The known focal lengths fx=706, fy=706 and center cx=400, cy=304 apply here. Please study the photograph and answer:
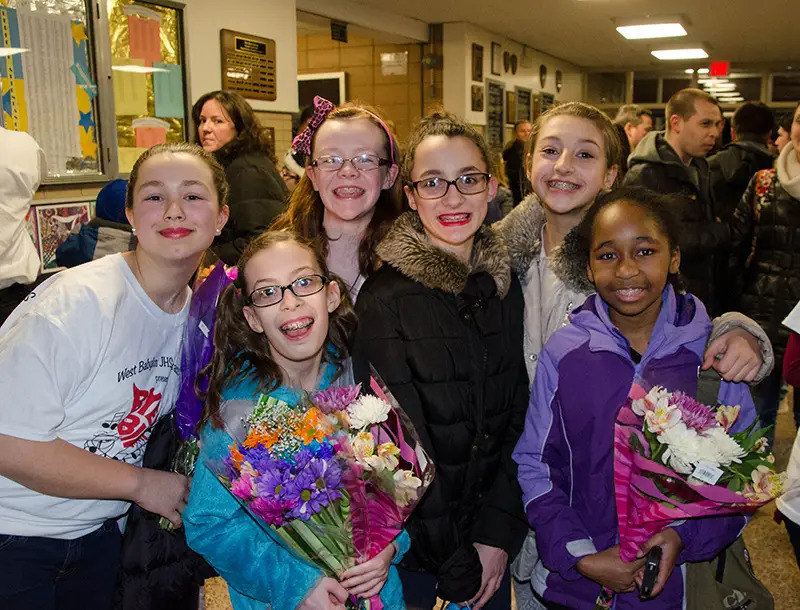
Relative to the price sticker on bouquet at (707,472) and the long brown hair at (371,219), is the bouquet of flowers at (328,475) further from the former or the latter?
the long brown hair at (371,219)

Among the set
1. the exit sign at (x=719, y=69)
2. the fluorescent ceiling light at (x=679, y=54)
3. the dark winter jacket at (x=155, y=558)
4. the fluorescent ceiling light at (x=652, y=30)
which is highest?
the fluorescent ceiling light at (x=679, y=54)

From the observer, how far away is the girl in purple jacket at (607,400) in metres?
1.62

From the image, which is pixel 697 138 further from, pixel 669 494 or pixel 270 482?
pixel 270 482

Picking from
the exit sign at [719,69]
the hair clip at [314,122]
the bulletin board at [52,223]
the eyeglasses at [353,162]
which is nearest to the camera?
the eyeglasses at [353,162]

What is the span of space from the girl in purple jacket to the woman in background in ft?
7.05

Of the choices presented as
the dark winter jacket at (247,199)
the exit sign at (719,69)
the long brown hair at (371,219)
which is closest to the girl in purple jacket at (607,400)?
the long brown hair at (371,219)

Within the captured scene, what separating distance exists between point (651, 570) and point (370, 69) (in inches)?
356

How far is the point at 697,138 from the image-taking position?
3.87m

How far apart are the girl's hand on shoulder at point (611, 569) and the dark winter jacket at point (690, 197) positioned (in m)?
2.28

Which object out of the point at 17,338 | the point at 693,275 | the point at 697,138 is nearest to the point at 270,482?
the point at 17,338

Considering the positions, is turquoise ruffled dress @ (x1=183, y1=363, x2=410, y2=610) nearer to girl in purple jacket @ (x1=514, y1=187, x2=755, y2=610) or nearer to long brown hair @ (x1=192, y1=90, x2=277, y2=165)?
girl in purple jacket @ (x1=514, y1=187, x2=755, y2=610)

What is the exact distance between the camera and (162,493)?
159 centimetres

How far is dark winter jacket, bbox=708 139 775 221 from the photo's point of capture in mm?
4293

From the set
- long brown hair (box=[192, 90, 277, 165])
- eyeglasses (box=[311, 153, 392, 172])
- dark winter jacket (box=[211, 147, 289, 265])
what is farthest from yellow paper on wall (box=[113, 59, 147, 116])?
eyeglasses (box=[311, 153, 392, 172])
